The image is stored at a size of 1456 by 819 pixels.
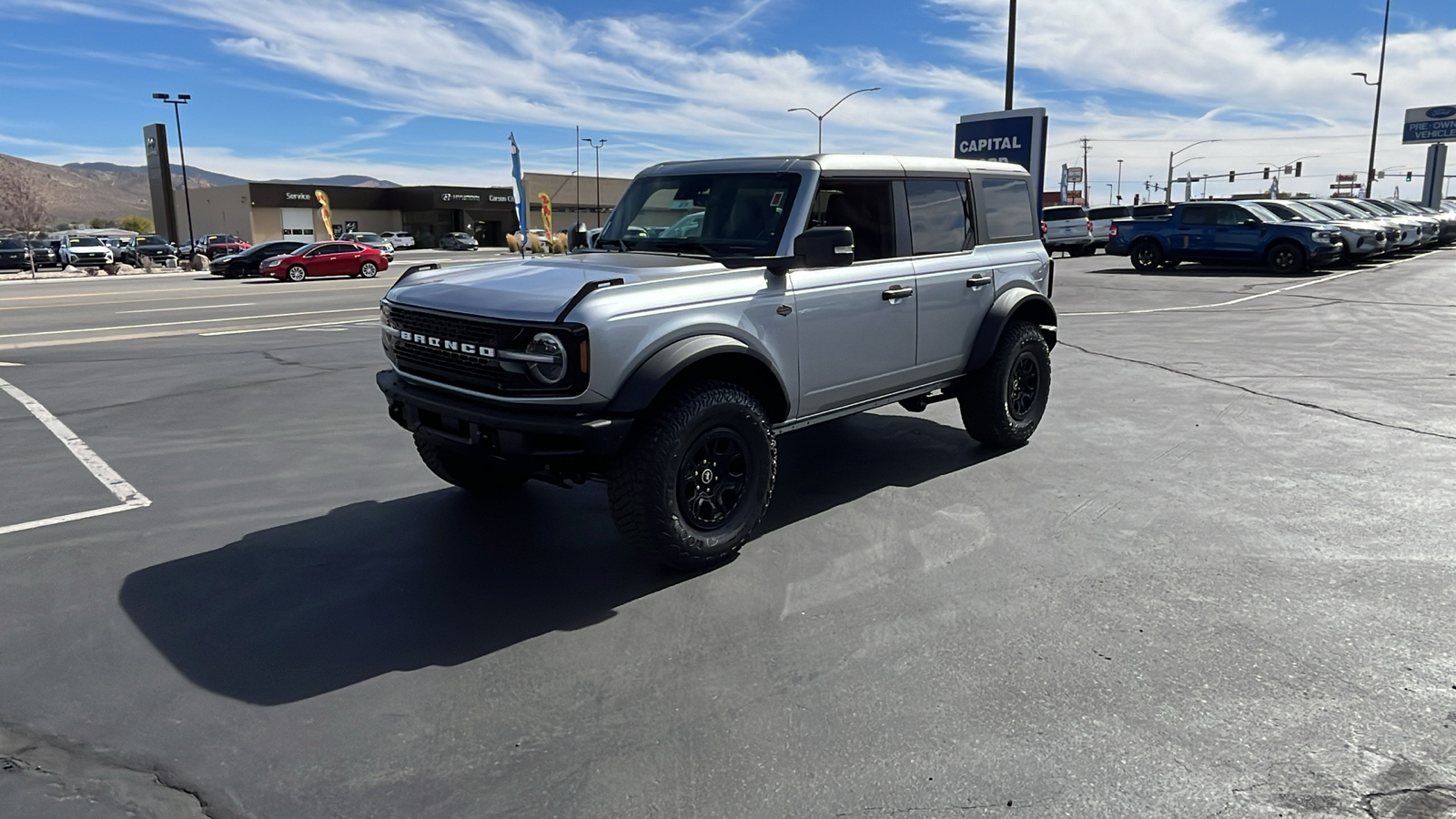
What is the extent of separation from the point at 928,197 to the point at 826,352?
1.50 m

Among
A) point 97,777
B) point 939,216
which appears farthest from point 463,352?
point 939,216

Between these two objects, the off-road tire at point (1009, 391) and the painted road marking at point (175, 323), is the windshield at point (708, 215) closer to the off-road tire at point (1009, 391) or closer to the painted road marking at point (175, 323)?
the off-road tire at point (1009, 391)

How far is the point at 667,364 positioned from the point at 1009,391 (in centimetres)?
323

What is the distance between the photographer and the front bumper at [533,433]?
12.9ft

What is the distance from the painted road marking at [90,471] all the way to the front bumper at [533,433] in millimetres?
2561

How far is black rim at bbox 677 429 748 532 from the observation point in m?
4.32

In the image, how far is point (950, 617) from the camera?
13.0ft

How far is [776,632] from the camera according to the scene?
386cm

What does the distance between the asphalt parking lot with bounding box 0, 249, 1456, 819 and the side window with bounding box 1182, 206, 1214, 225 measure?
16.3 metres

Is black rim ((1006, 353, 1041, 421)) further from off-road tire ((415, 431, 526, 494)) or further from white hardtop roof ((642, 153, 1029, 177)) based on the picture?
off-road tire ((415, 431, 526, 494))

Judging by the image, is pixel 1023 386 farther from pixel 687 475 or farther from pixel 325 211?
pixel 325 211

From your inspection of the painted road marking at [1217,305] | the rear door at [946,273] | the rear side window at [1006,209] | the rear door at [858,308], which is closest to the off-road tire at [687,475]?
the rear door at [858,308]

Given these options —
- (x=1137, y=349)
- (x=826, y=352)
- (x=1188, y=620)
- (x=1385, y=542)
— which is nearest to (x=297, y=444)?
(x=826, y=352)

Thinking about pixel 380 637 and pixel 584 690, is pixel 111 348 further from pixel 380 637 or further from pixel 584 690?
pixel 584 690
